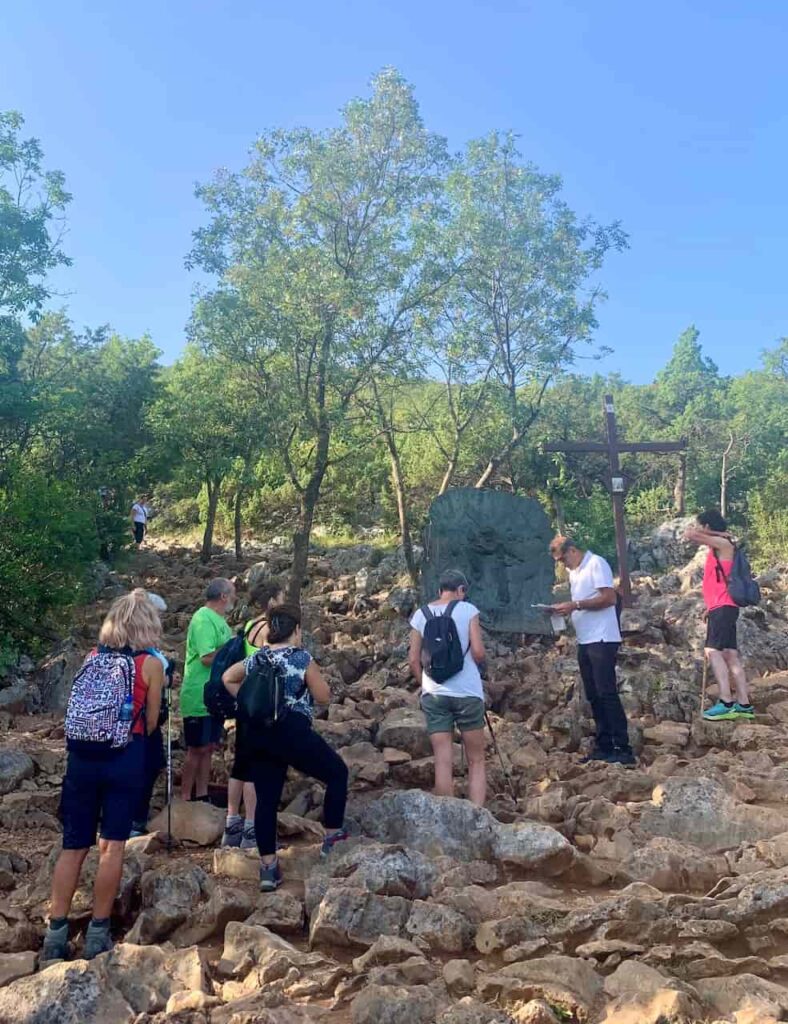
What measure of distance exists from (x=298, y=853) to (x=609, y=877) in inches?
65.4

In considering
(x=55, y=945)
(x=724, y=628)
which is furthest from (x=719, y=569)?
(x=55, y=945)

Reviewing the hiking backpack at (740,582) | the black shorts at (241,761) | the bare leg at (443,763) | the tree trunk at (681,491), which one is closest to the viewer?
the black shorts at (241,761)

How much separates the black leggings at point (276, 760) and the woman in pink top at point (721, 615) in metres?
3.94

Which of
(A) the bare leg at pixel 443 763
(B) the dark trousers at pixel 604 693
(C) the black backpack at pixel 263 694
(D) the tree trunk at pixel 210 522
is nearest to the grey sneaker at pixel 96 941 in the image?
(C) the black backpack at pixel 263 694

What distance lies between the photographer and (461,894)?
3738 mm

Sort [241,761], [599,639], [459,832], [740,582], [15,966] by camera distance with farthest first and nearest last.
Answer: [740,582], [599,639], [459,832], [241,761], [15,966]

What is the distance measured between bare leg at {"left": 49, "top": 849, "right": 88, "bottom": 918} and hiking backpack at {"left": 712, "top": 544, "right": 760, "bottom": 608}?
5.37 metres

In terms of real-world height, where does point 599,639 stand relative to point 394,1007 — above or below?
above

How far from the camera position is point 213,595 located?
17.8ft

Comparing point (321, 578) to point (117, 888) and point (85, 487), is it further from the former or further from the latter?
point (117, 888)

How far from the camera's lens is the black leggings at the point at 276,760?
4.19m

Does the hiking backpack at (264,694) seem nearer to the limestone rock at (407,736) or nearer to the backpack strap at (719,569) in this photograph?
the limestone rock at (407,736)

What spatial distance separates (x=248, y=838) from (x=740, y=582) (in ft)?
14.8

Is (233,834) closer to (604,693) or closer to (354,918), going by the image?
(354,918)
